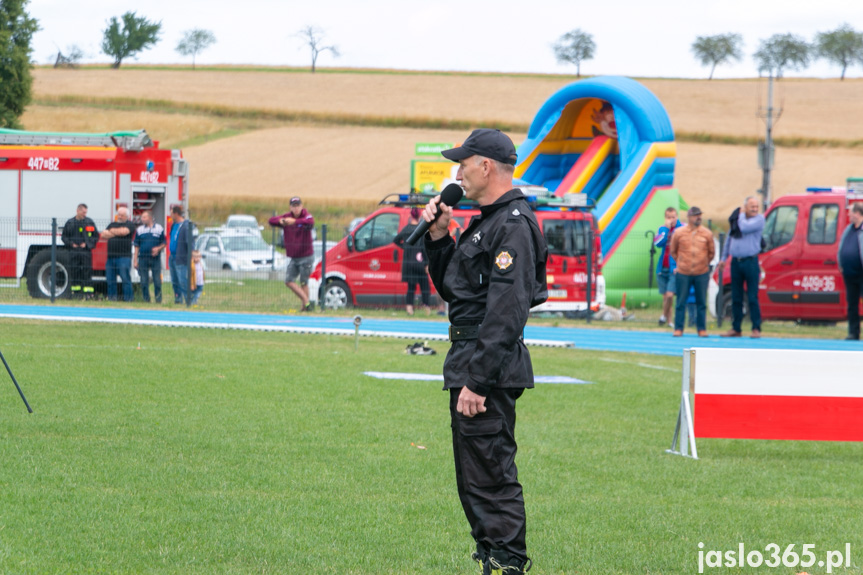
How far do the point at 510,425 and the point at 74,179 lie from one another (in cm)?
1992

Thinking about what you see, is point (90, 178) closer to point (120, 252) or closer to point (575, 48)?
point (120, 252)

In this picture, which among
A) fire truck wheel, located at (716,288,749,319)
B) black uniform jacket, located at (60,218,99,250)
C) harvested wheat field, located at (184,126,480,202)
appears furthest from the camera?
harvested wheat field, located at (184,126,480,202)

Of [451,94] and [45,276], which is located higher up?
[451,94]

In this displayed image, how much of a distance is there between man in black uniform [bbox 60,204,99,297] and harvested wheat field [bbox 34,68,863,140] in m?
50.3

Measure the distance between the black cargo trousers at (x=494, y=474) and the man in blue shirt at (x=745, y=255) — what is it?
44.4ft

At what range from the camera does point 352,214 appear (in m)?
54.2

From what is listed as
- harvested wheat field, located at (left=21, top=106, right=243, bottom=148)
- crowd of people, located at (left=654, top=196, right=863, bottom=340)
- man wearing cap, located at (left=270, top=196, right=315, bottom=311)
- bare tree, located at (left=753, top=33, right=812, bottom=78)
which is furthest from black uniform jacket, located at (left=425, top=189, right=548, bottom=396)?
bare tree, located at (left=753, top=33, right=812, bottom=78)

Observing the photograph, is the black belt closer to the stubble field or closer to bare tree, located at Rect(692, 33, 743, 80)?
the stubble field

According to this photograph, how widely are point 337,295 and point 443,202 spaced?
16.4 m

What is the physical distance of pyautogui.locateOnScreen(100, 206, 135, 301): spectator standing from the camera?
20562mm

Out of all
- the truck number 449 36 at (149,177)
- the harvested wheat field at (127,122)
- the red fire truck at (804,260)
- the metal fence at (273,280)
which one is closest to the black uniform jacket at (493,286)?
the metal fence at (273,280)

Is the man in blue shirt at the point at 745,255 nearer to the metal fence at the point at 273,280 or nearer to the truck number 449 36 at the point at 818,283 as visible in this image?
the truck number 449 36 at the point at 818,283

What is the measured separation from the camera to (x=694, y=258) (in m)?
17.5

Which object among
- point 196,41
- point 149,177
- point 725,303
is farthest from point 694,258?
point 196,41
